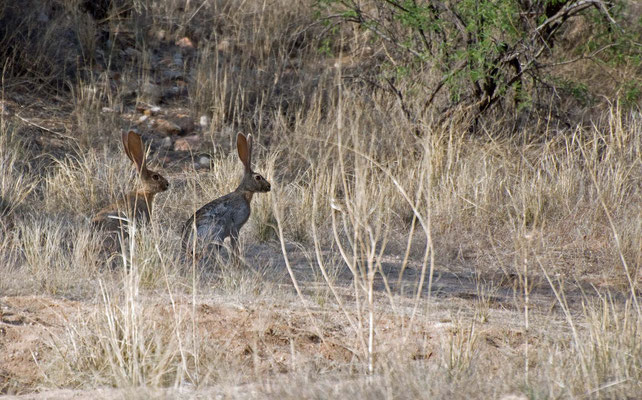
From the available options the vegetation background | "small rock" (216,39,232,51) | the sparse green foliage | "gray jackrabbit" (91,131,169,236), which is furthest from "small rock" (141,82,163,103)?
"gray jackrabbit" (91,131,169,236)

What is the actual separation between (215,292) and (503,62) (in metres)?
5.03

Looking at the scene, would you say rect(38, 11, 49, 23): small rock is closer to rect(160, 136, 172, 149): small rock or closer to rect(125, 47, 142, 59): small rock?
rect(125, 47, 142, 59): small rock

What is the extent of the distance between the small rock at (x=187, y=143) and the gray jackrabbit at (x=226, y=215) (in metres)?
3.80

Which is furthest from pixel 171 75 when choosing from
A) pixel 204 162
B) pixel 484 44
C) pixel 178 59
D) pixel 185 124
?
pixel 484 44

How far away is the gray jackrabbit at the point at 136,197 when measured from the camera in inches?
236

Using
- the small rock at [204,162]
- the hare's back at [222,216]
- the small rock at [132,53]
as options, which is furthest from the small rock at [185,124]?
the hare's back at [222,216]

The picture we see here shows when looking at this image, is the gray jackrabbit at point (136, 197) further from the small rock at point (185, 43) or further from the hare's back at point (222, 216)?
the small rock at point (185, 43)

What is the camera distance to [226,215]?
240 inches

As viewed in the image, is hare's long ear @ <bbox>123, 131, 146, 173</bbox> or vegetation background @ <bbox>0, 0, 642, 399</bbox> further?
hare's long ear @ <bbox>123, 131, 146, 173</bbox>

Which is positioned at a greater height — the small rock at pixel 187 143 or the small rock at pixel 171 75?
the small rock at pixel 171 75

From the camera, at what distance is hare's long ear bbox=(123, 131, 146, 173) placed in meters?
5.95

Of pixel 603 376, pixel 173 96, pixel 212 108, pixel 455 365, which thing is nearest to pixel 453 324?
pixel 455 365

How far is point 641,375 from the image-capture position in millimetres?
Answer: 3410

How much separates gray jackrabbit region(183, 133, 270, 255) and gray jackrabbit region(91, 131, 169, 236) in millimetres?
370
